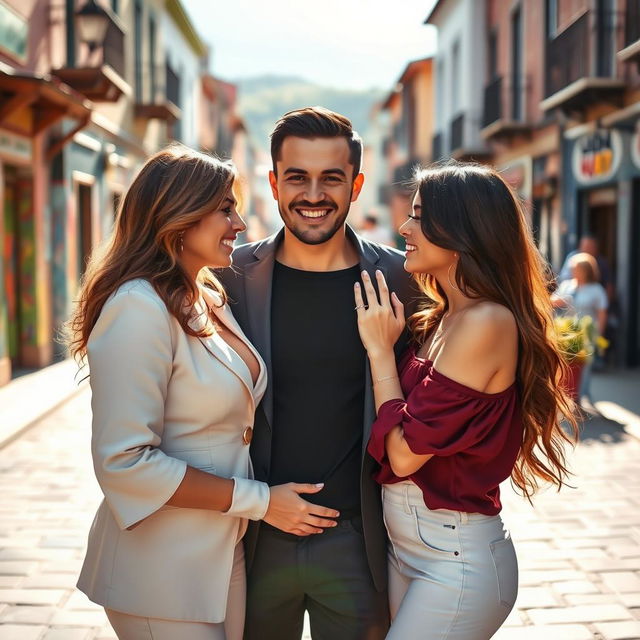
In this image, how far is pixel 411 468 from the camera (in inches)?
98.7

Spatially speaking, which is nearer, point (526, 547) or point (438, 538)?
point (438, 538)

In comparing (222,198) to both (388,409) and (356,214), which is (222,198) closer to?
(388,409)

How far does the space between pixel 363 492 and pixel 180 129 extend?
26.1 meters

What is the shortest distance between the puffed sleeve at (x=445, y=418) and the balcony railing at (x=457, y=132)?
2081 cm

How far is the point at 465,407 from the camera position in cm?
243

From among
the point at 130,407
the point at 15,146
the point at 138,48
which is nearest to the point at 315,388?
the point at 130,407

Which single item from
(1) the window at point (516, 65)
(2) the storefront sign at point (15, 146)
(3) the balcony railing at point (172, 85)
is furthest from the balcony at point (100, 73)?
(1) the window at point (516, 65)

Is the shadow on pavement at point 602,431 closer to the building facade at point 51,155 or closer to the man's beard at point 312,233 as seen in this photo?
the man's beard at point 312,233

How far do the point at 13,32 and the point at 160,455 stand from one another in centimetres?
1050

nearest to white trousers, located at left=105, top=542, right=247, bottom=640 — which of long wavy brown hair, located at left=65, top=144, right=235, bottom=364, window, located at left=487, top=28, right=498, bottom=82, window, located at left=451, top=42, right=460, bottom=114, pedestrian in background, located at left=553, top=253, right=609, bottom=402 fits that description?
long wavy brown hair, located at left=65, top=144, right=235, bottom=364

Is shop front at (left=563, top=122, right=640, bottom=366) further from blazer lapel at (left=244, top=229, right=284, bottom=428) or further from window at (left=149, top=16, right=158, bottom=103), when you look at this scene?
window at (left=149, top=16, right=158, bottom=103)

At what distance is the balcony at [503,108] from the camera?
17.9m

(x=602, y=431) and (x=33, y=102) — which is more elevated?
(x=33, y=102)

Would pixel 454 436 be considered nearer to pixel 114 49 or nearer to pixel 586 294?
pixel 586 294
